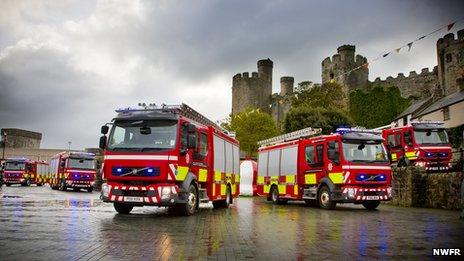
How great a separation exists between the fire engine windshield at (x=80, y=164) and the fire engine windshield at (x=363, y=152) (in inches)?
760

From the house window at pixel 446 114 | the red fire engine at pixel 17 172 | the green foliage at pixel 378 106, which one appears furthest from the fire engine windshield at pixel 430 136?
the red fire engine at pixel 17 172

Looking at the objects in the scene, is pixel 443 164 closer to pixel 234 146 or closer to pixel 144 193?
pixel 234 146

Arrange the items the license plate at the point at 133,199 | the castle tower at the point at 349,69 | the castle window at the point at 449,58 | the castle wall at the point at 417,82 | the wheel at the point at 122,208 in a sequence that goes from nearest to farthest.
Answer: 1. the license plate at the point at 133,199
2. the wheel at the point at 122,208
3. the castle window at the point at 449,58
4. the castle wall at the point at 417,82
5. the castle tower at the point at 349,69

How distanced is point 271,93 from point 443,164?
2654 inches

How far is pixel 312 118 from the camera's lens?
46094mm

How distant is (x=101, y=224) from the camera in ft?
32.0

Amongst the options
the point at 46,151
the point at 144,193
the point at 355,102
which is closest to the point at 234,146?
the point at 144,193

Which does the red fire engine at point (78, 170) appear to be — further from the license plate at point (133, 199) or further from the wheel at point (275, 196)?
the license plate at point (133, 199)

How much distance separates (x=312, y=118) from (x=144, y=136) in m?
35.7

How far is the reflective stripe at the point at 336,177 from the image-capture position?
1559 cm

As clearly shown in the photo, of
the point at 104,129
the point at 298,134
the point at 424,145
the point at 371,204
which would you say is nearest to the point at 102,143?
the point at 104,129

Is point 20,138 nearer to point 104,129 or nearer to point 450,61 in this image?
point 450,61

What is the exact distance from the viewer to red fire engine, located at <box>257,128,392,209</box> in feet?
51.0

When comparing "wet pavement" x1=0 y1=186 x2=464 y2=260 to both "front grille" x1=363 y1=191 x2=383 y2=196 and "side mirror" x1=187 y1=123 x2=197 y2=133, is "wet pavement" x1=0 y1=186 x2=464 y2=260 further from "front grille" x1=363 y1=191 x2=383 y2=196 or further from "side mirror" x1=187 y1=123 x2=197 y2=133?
"front grille" x1=363 y1=191 x2=383 y2=196
